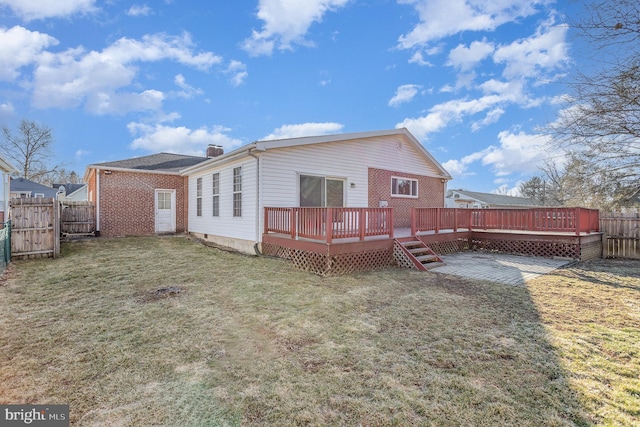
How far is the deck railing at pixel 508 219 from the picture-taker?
924 cm

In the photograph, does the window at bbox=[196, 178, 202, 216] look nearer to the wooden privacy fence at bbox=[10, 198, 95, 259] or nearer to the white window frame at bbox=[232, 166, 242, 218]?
the white window frame at bbox=[232, 166, 242, 218]

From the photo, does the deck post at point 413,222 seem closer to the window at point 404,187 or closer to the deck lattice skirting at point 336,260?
the deck lattice skirting at point 336,260

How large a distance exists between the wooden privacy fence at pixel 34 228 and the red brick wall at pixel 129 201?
4.77m

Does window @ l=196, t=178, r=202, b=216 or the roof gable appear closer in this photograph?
the roof gable

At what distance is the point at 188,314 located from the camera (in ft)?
14.2

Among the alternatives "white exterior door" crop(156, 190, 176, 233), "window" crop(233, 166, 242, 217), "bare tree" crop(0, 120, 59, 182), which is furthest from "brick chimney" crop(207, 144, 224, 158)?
"bare tree" crop(0, 120, 59, 182)

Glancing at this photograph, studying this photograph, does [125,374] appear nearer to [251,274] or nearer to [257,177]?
[251,274]

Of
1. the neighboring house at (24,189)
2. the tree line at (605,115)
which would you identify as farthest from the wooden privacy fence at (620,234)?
the neighboring house at (24,189)

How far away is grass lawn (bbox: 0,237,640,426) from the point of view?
2252mm

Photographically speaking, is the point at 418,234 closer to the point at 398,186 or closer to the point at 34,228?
the point at 398,186

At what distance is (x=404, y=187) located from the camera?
41.8 feet

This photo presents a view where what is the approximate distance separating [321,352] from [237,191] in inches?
291

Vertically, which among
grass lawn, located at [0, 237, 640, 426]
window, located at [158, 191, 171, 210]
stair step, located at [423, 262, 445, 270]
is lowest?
grass lawn, located at [0, 237, 640, 426]

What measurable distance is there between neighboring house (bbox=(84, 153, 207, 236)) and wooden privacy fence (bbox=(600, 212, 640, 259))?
17189 millimetres
